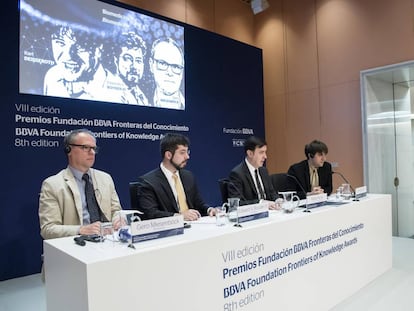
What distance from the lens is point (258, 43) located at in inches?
240

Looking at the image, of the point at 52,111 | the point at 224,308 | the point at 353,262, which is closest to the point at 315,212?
the point at 353,262

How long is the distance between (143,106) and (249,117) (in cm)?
207

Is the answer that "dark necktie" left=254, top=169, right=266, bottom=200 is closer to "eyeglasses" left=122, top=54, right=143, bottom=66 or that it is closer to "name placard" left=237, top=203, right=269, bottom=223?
"name placard" left=237, top=203, right=269, bottom=223

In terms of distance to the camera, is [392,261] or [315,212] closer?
[315,212]

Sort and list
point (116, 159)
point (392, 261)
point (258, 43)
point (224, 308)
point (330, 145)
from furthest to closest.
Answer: point (258, 43)
point (330, 145)
point (116, 159)
point (392, 261)
point (224, 308)

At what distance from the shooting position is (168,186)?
2.46 m

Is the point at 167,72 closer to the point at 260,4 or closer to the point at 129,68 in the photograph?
the point at 129,68

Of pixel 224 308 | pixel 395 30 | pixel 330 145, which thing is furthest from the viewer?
pixel 330 145

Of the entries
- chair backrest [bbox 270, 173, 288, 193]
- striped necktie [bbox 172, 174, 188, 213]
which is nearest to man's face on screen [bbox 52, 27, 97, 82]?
striped necktie [bbox 172, 174, 188, 213]

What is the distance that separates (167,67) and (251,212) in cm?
292

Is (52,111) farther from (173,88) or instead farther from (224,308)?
(224,308)

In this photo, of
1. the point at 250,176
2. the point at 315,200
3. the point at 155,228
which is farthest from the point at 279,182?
the point at 155,228

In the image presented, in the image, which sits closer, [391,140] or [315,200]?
[315,200]

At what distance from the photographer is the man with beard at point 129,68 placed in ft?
12.6
